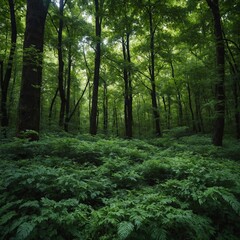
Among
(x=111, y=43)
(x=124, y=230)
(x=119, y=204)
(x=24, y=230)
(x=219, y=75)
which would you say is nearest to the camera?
(x=24, y=230)

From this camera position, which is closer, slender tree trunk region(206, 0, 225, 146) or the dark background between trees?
the dark background between trees

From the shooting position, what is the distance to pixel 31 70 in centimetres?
677

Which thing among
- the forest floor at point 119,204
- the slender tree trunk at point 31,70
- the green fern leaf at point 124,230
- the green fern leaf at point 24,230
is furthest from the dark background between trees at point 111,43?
the green fern leaf at point 124,230

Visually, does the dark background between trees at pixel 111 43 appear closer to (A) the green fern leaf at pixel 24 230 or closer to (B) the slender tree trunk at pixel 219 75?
(B) the slender tree trunk at pixel 219 75

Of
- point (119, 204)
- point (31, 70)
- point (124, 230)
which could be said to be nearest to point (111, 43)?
point (31, 70)

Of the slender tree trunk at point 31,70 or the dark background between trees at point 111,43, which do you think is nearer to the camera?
the slender tree trunk at point 31,70

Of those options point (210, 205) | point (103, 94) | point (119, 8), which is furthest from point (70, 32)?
point (210, 205)

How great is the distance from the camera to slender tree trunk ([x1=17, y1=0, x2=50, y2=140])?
6.57 m

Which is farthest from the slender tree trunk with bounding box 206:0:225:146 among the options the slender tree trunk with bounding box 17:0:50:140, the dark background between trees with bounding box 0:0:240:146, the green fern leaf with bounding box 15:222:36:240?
the green fern leaf with bounding box 15:222:36:240

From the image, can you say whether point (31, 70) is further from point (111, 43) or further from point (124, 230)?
point (111, 43)

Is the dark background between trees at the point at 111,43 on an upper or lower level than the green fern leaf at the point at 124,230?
upper

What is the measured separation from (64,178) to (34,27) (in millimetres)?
5662

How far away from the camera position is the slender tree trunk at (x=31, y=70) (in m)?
6.57

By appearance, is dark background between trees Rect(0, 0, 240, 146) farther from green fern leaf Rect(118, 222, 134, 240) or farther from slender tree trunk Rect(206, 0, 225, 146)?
green fern leaf Rect(118, 222, 134, 240)
